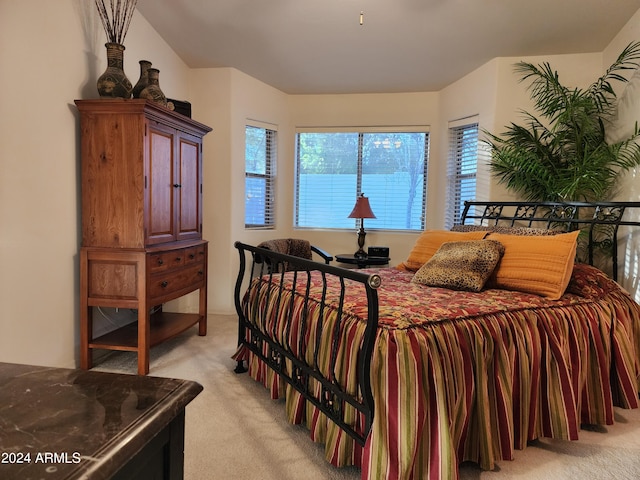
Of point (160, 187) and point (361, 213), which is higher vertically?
point (160, 187)

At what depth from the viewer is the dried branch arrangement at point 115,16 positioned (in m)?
2.60

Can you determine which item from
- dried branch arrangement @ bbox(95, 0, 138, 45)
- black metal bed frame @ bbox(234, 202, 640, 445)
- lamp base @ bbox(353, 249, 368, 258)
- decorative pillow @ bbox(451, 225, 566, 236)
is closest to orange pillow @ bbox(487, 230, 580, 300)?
decorative pillow @ bbox(451, 225, 566, 236)

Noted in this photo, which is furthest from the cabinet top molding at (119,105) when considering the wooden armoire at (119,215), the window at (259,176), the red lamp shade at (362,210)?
the red lamp shade at (362,210)

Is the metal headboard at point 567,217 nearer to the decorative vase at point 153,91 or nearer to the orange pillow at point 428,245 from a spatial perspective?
the orange pillow at point 428,245

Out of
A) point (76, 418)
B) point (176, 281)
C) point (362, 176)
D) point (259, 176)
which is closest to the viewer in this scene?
point (76, 418)

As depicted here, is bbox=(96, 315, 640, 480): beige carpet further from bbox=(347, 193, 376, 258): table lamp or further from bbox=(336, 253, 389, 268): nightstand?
bbox=(347, 193, 376, 258): table lamp

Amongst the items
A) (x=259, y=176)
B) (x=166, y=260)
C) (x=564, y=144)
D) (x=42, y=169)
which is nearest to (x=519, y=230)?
(x=564, y=144)

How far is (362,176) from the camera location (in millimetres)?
4762

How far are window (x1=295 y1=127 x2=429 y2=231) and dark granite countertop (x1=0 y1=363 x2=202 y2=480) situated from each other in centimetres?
407

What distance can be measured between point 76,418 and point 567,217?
347 cm

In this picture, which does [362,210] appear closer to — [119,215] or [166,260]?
[166,260]

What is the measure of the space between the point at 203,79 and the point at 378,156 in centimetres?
209

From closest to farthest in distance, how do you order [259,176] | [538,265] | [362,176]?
[538,265], [259,176], [362,176]

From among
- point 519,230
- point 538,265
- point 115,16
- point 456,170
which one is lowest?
point 538,265
